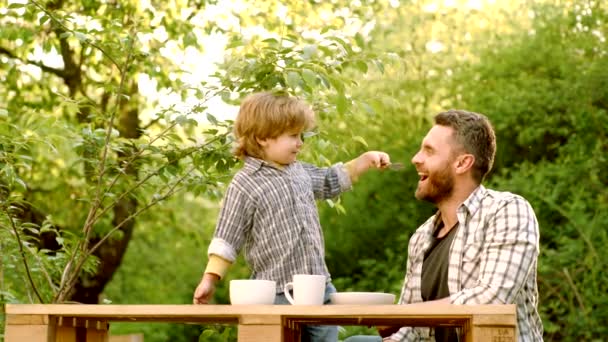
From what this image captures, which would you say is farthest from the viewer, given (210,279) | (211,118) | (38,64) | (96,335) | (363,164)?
(38,64)

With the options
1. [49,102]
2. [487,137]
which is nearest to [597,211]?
[49,102]

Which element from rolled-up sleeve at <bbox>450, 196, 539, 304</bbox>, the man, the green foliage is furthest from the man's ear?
the green foliage

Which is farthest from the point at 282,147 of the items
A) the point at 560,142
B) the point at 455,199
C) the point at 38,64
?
the point at 560,142

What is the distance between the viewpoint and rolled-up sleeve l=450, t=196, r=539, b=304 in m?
2.67

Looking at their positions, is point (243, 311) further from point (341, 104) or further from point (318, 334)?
point (341, 104)

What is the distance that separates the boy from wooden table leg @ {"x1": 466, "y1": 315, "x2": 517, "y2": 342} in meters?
0.85

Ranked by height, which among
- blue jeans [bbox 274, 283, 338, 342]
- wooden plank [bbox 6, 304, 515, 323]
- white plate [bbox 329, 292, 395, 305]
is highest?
white plate [bbox 329, 292, 395, 305]

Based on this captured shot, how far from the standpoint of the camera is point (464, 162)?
3.18 metres

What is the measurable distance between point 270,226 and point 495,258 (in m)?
0.71

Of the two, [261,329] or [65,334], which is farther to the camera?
[65,334]

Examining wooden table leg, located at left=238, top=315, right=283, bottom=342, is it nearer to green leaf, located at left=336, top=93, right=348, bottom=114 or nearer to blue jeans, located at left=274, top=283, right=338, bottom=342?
blue jeans, located at left=274, top=283, right=338, bottom=342

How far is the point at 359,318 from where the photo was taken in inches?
93.9

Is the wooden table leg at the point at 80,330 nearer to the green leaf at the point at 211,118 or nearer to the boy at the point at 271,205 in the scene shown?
the boy at the point at 271,205

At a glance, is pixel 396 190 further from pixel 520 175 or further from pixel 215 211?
pixel 215 211
